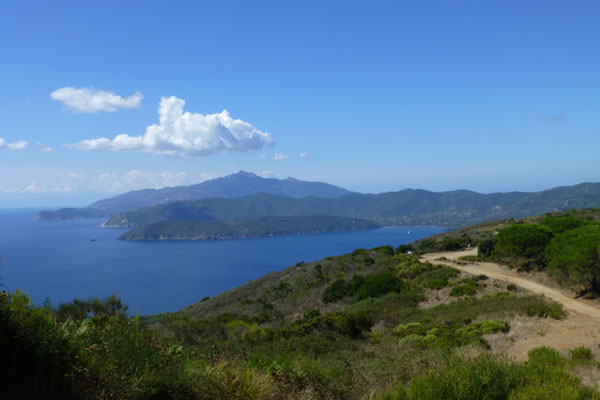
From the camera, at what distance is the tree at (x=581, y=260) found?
688 inches

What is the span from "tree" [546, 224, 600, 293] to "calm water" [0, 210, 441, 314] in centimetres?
6076

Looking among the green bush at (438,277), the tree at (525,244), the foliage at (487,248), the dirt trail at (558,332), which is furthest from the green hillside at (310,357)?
the foliage at (487,248)

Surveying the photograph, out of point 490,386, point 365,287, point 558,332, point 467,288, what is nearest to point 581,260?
point 467,288

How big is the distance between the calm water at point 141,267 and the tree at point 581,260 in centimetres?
6076

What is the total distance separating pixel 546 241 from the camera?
25.3 m

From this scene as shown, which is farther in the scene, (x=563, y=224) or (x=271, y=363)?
(x=563, y=224)

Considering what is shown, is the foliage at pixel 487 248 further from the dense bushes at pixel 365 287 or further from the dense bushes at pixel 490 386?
the dense bushes at pixel 490 386

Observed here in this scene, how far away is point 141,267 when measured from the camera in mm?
128875

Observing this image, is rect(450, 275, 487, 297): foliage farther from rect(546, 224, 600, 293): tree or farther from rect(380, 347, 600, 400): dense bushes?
rect(380, 347, 600, 400): dense bushes

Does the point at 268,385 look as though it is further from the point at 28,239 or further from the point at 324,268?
the point at 28,239

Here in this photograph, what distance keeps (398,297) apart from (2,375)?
21.1m

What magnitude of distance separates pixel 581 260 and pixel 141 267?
133m

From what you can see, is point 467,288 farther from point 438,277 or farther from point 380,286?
point 380,286

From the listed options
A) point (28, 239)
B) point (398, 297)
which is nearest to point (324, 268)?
point (398, 297)
